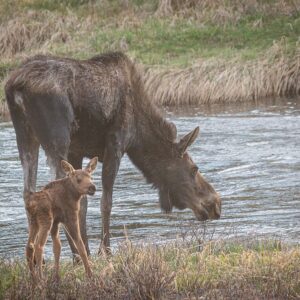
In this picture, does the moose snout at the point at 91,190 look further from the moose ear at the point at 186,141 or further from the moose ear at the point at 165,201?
the moose ear at the point at 165,201

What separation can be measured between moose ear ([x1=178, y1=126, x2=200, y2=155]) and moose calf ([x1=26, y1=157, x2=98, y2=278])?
3.68m

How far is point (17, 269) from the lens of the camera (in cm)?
920

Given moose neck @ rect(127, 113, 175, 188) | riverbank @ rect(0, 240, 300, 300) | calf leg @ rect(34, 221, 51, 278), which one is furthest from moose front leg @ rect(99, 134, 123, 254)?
calf leg @ rect(34, 221, 51, 278)

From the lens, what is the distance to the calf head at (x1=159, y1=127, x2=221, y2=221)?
1325cm

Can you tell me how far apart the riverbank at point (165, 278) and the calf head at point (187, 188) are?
3.39 m

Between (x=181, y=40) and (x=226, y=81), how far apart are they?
4548 mm

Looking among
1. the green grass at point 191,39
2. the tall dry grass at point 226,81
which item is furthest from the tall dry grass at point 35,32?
the tall dry grass at point 226,81

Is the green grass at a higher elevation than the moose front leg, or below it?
below

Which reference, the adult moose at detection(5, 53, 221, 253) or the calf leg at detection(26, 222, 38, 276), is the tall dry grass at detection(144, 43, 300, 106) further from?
the calf leg at detection(26, 222, 38, 276)

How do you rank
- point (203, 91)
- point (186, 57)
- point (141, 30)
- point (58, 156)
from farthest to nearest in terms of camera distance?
point (141, 30)
point (186, 57)
point (203, 91)
point (58, 156)

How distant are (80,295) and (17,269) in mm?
778

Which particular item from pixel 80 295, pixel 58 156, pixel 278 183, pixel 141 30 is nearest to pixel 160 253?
pixel 80 295

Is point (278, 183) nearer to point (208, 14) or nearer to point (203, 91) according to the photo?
point (203, 91)

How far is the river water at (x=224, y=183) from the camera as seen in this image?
13766 mm
